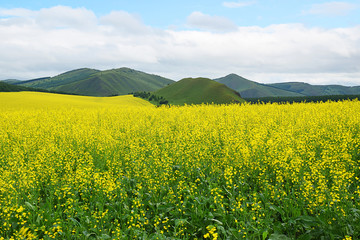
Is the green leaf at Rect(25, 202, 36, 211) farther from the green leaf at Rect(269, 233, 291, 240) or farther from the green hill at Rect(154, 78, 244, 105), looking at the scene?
the green hill at Rect(154, 78, 244, 105)

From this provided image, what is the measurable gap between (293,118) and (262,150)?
8.37 meters

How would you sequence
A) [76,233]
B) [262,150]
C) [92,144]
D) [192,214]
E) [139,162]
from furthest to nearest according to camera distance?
[92,144]
[262,150]
[139,162]
[192,214]
[76,233]

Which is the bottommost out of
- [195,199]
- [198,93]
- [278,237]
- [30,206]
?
[278,237]

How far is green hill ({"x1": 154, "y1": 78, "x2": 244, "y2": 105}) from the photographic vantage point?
3885 inches

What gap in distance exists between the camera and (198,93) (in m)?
107

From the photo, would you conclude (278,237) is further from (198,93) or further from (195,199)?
(198,93)

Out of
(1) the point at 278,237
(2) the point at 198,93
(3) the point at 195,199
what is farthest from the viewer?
(2) the point at 198,93

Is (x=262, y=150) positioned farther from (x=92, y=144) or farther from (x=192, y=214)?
(x=92, y=144)

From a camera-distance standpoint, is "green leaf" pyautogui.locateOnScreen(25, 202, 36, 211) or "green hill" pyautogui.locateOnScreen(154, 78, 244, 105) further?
"green hill" pyautogui.locateOnScreen(154, 78, 244, 105)

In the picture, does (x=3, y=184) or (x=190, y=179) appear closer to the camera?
(x=3, y=184)

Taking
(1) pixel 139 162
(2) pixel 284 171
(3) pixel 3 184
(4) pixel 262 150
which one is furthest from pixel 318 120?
(3) pixel 3 184

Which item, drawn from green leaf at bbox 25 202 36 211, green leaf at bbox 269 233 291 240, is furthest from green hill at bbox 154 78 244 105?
green leaf at bbox 269 233 291 240

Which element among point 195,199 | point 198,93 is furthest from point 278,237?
point 198,93

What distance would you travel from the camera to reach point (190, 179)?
6.64 m
